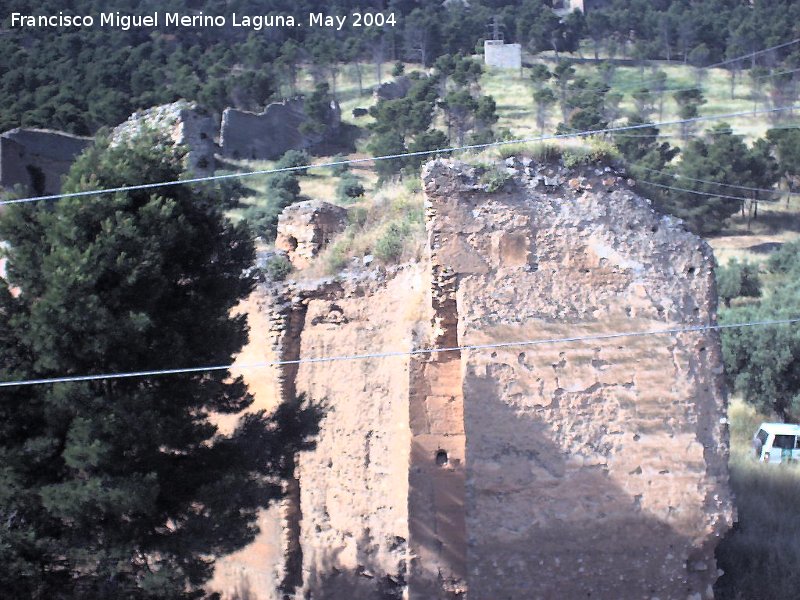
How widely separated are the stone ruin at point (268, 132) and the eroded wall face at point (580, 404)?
27.3m

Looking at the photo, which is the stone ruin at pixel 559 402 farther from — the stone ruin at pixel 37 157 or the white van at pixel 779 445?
Answer: the stone ruin at pixel 37 157

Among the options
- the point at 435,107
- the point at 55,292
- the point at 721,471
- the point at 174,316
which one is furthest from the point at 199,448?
the point at 435,107

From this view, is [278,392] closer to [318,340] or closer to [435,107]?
[318,340]

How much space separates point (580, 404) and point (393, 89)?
128 ft

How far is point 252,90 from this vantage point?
44.6m

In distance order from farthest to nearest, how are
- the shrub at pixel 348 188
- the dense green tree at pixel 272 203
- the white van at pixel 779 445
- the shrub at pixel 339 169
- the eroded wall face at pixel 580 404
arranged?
the shrub at pixel 339 169 < the shrub at pixel 348 188 < the dense green tree at pixel 272 203 < the white van at pixel 779 445 < the eroded wall face at pixel 580 404

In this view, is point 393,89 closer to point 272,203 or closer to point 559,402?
point 272,203

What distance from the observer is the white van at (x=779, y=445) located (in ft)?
59.1

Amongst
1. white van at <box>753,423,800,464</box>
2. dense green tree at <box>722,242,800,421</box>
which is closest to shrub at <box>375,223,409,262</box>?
white van at <box>753,423,800,464</box>

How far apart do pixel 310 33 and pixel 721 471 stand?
48.9m

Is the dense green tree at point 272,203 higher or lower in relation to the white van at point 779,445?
higher

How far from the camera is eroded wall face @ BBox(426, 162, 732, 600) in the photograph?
31.6ft

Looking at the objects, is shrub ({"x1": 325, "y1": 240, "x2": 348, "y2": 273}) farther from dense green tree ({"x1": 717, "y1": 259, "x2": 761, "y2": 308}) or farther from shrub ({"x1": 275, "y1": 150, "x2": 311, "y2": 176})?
shrub ({"x1": 275, "y1": 150, "x2": 311, "y2": 176})

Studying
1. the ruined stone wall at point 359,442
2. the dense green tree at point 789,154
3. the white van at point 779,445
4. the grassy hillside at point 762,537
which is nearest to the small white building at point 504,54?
the dense green tree at point 789,154
